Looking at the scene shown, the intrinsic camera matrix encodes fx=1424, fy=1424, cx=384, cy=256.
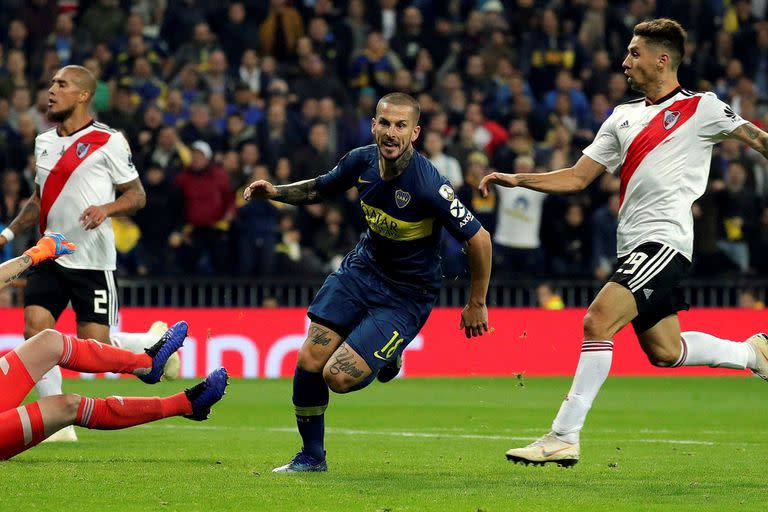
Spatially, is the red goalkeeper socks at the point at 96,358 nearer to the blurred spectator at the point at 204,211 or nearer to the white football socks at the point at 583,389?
the white football socks at the point at 583,389

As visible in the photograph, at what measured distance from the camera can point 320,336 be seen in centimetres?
891

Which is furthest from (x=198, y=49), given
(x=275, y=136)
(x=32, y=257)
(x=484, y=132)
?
(x=32, y=257)

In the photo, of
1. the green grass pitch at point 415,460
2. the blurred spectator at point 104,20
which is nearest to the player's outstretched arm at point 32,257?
the green grass pitch at point 415,460

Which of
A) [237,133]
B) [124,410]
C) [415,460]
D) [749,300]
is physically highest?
[237,133]

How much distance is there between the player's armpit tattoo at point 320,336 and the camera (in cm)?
889

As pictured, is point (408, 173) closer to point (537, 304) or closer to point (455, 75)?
point (537, 304)

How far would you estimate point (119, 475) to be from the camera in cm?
862

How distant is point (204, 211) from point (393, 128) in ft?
33.5

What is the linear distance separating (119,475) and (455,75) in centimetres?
1372

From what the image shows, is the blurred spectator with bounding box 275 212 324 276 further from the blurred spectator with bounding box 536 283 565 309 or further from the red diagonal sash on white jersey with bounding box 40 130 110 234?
the red diagonal sash on white jersey with bounding box 40 130 110 234

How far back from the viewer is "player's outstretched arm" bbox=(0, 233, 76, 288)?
7.66m

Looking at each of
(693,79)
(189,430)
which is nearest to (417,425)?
(189,430)

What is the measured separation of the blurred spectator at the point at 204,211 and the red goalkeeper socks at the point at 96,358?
9.88 metres

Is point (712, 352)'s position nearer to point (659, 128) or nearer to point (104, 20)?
point (659, 128)
